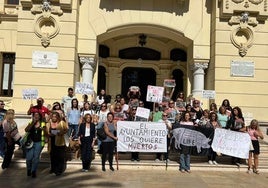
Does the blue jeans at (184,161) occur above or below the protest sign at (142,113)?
below

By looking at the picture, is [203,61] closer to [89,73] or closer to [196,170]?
[89,73]

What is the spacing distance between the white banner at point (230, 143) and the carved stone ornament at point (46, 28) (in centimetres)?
811

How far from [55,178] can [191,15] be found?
1042 centimetres

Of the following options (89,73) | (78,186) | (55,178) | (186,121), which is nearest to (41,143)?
(55,178)

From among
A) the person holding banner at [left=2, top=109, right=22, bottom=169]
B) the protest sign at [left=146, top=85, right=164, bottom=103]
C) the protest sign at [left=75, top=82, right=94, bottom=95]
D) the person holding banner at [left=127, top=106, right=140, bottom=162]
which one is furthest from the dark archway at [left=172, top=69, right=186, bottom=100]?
the person holding banner at [left=2, top=109, right=22, bottom=169]

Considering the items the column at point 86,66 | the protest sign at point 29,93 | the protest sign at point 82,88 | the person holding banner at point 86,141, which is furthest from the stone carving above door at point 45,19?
the person holding banner at point 86,141

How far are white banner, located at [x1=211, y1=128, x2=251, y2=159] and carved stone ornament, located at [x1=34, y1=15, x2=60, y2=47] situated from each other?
26.6 feet

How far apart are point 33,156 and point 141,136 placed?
132 inches

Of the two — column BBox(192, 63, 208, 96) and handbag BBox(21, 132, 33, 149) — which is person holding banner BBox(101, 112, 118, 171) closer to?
handbag BBox(21, 132, 33, 149)

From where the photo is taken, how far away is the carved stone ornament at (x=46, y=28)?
16016 millimetres

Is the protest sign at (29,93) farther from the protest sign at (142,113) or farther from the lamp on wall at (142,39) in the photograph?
the lamp on wall at (142,39)

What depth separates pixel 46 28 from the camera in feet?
53.4

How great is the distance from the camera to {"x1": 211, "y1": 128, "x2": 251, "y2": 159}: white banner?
38.1 ft

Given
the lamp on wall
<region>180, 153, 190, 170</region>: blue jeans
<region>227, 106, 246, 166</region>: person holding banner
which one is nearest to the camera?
<region>180, 153, 190, 170</region>: blue jeans
